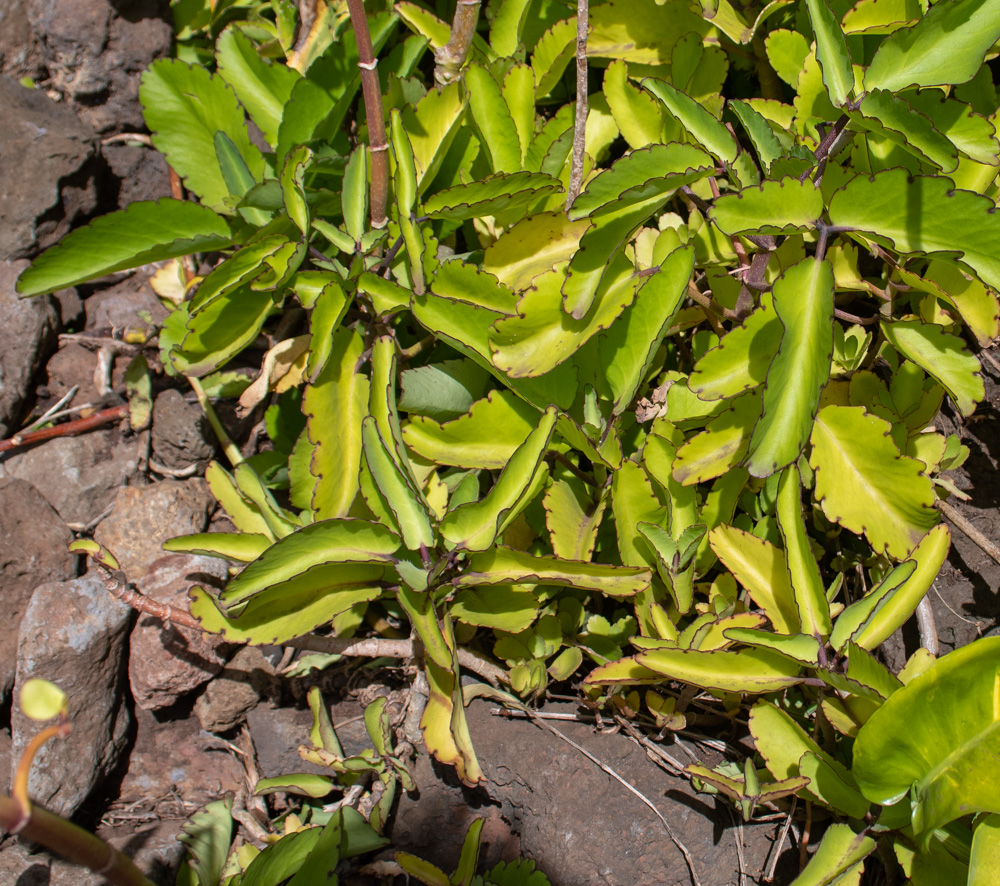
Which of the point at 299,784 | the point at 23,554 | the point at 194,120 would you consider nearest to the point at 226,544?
the point at 299,784

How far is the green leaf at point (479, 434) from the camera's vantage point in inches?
54.3

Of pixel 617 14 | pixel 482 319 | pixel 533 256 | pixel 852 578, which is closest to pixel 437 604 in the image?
pixel 482 319

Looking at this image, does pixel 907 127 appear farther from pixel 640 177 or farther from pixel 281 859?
pixel 281 859

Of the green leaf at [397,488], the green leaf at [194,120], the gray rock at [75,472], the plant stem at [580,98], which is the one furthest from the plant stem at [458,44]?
the gray rock at [75,472]

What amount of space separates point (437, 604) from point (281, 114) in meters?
1.10

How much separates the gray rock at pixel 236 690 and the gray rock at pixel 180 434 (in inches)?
18.0

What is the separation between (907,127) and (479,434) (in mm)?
803

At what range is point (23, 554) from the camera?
5.39ft

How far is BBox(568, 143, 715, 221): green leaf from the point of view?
44.4 inches

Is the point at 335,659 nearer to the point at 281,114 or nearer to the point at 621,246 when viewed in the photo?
the point at 621,246

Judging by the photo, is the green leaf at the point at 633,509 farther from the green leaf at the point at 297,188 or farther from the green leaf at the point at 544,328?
the green leaf at the point at 297,188

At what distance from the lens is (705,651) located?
1204 mm

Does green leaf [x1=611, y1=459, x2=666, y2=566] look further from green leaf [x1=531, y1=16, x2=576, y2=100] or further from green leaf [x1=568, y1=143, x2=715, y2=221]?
green leaf [x1=531, y1=16, x2=576, y2=100]

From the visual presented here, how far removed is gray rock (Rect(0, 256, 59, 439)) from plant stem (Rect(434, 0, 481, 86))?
107 cm
